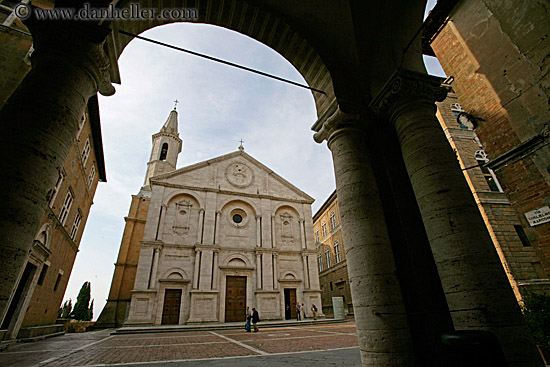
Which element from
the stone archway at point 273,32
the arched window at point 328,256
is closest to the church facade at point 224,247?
the arched window at point 328,256

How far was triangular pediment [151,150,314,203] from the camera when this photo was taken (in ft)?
74.3

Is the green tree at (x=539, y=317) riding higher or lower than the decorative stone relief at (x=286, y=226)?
lower

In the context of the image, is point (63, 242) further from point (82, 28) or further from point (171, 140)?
point (171, 140)

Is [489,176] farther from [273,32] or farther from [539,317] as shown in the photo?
[273,32]

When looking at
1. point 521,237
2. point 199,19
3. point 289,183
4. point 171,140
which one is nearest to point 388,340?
point 199,19

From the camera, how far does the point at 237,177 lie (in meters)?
24.3

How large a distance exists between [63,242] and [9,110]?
15479 millimetres

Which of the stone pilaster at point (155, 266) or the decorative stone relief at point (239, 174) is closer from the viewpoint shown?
the stone pilaster at point (155, 266)

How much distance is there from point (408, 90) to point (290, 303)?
20391 mm

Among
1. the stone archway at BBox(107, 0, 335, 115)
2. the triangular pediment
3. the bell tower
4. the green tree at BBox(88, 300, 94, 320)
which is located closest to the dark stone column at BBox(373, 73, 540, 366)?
the stone archway at BBox(107, 0, 335, 115)

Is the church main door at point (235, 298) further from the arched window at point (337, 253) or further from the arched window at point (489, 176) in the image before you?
the arched window at point (489, 176)

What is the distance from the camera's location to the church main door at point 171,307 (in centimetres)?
1788

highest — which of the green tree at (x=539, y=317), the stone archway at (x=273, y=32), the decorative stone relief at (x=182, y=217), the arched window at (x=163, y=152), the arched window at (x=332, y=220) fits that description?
the arched window at (x=163, y=152)

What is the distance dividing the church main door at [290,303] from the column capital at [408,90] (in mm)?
19937
